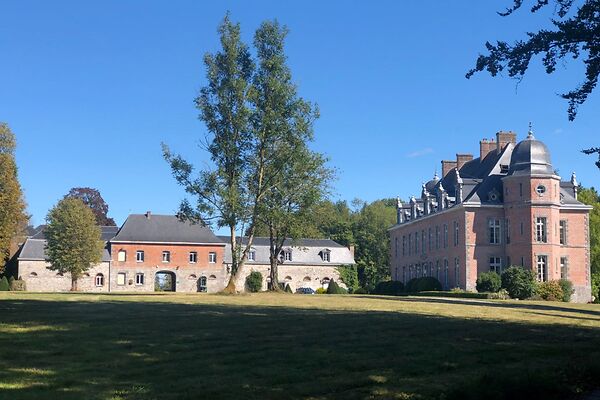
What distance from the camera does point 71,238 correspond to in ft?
209

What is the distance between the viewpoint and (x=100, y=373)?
10109mm

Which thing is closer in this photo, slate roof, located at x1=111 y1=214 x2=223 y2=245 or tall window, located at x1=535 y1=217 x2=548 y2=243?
tall window, located at x1=535 y1=217 x2=548 y2=243

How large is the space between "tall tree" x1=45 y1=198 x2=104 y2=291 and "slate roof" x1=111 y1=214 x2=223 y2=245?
13482 mm

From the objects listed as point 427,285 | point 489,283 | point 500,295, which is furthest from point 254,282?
point 500,295

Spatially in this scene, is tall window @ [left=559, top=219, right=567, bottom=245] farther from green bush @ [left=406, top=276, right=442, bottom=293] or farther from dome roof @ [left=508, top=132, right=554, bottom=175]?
green bush @ [left=406, top=276, right=442, bottom=293]

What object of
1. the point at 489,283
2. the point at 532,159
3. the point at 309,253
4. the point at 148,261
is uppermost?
the point at 532,159

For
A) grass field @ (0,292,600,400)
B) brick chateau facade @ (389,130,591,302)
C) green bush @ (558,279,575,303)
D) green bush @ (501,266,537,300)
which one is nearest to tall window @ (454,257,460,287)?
brick chateau facade @ (389,130,591,302)

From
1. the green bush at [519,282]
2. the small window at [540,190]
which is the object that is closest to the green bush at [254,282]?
the green bush at [519,282]

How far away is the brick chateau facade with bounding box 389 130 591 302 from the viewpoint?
5572 cm

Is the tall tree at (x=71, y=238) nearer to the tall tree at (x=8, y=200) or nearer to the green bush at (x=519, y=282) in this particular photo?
the tall tree at (x=8, y=200)

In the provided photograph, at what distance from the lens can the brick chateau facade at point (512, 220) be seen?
55719 mm

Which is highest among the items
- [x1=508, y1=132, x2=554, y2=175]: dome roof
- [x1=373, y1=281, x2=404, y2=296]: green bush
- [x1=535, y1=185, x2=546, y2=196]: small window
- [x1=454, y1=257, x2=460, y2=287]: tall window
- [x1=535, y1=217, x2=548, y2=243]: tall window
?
[x1=508, y1=132, x2=554, y2=175]: dome roof

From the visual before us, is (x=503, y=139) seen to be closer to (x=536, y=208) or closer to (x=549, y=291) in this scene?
(x=536, y=208)

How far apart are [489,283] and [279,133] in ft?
71.8
